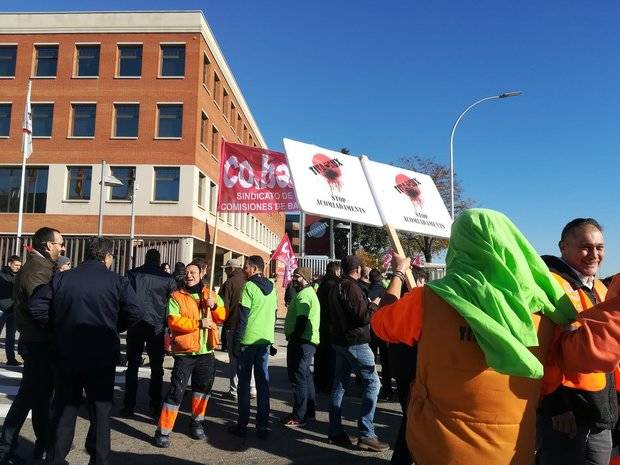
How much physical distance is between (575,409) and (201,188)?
89.8ft

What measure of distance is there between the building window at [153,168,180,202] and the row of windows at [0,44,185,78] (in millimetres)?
5035

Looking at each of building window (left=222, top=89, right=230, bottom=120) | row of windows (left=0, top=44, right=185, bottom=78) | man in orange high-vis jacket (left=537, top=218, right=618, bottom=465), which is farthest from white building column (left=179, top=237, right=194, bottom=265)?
man in orange high-vis jacket (left=537, top=218, right=618, bottom=465)

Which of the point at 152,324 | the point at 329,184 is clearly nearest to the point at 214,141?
the point at 152,324

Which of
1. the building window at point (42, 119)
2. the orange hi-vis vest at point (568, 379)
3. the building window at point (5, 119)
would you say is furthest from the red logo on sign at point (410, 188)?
the building window at point (5, 119)

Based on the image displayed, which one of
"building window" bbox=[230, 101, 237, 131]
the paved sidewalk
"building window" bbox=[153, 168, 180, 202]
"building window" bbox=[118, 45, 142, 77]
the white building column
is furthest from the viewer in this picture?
"building window" bbox=[230, 101, 237, 131]

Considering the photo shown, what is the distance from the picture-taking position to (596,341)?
82.0 inches

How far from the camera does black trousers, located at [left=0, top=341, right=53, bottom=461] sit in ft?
14.8

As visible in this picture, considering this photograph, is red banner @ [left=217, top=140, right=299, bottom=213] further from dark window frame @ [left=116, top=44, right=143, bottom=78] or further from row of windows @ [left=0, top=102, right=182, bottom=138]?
dark window frame @ [left=116, top=44, right=143, bottom=78]

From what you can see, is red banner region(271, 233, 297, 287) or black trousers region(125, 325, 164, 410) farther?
red banner region(271, 233, 297, 287)

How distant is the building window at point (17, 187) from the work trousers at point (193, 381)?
25.0m

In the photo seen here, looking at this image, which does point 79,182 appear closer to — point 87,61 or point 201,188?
point 201,188

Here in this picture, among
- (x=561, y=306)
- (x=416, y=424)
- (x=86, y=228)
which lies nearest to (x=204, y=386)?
(x=416, y=424)

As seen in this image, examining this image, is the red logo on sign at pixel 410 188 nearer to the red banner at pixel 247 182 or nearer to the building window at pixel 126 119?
the red banner at pixel 247 182

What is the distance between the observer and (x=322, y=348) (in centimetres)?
823
